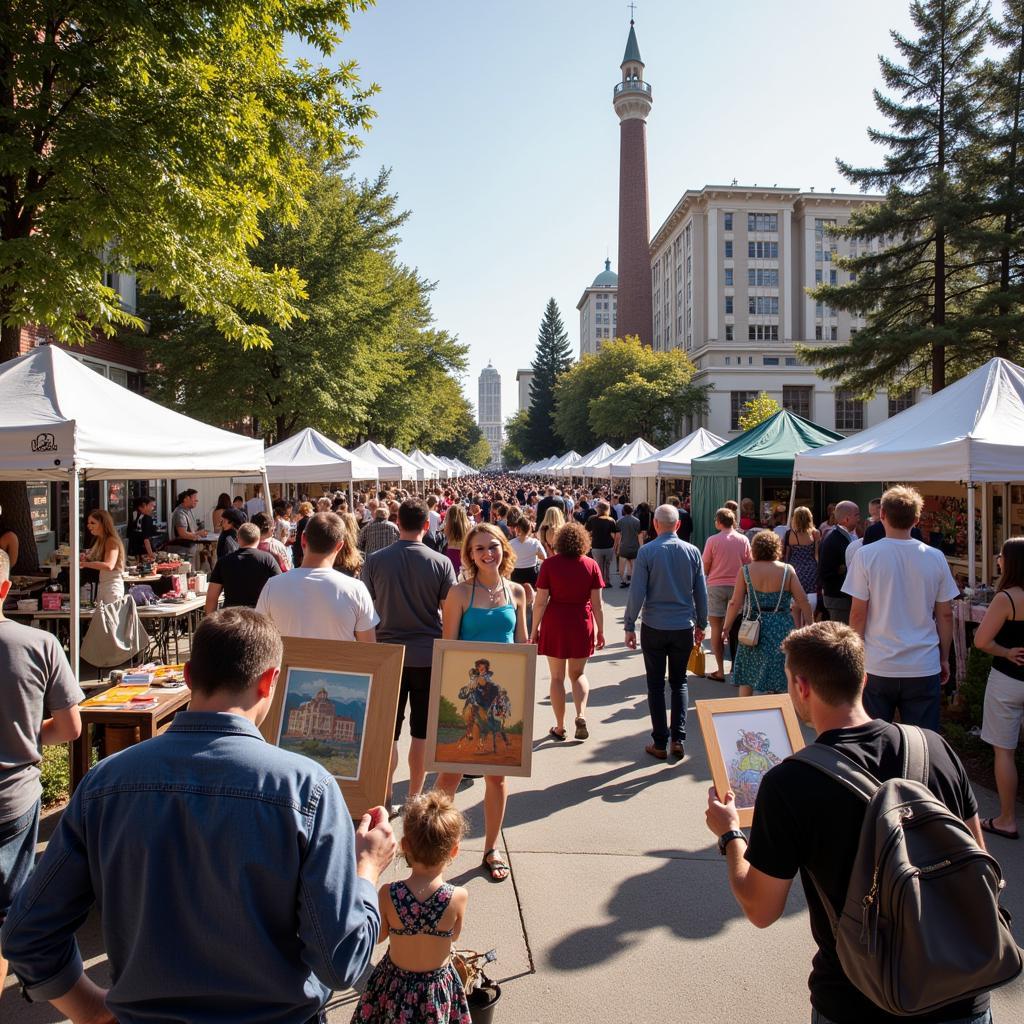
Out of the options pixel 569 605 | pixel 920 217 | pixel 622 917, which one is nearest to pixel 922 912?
pixel 622 917

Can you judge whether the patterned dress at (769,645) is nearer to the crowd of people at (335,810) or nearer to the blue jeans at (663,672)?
the blue jeans at (663,672)

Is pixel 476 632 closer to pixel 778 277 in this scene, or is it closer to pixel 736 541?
pixel 736 541

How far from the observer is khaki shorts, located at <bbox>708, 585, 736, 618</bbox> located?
29.6ft

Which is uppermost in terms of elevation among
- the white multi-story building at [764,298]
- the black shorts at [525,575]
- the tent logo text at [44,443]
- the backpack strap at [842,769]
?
the white multi-story building at [764,298]

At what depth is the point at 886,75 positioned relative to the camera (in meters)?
24.4

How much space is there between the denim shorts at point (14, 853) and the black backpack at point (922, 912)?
2963 mm

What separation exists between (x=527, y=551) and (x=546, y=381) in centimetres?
8666

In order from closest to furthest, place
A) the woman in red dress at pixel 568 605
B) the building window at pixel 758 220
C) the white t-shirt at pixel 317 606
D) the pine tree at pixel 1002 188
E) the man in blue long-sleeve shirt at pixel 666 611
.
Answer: the white t-shirt at pixel 317 606
the man in blue long-sleeve shirt at pixel 666 611
the woman in red dress at pixel 568 605
the pine tree at pixel 1002 188
the building window at pixel 758 220

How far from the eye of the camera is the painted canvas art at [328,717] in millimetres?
2934

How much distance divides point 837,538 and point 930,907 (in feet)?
21.5

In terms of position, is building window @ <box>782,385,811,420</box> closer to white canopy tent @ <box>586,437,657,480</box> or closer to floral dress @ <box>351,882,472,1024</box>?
white canopy tent @ <box>586,437,657,480</box>

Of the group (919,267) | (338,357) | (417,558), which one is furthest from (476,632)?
(919,267)

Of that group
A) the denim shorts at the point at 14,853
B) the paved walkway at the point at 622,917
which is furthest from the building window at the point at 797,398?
the denim shorts at the point at 14,853

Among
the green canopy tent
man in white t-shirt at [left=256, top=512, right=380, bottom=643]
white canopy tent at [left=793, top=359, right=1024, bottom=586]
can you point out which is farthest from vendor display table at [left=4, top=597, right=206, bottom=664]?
the green canopy tent
